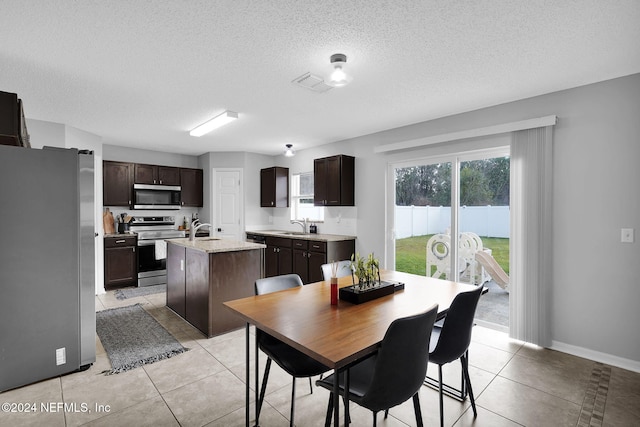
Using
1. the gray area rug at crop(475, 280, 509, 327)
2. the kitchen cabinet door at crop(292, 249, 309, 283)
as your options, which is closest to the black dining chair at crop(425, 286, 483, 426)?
the gray area rug at crop(475, 280, 509, 327)

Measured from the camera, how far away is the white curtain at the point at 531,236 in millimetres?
3043

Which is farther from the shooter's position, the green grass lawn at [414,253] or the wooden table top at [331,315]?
the green grass lawn at [414,253]

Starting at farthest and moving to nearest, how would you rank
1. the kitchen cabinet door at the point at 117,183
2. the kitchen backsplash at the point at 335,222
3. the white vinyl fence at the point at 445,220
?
1. the kitchen cabinet door at the point at 117,183
2. the kitchen backsplash at the point at 335,222
3. the white vinyl fence at the point at 445,220

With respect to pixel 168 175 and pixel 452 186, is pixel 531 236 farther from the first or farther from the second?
pixel 168 175

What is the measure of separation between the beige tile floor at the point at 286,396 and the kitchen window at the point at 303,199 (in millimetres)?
3285

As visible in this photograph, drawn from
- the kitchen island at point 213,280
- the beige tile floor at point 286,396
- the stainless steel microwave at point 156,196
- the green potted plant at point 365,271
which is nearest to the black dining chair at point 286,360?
the beige tile floor at point 286,396

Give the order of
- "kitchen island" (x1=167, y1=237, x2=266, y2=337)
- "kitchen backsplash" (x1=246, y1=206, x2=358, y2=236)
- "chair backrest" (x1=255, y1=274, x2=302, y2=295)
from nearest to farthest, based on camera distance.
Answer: "chair backrest" (x1=255, y1=274, x2=302, y2=295)
"kitchen island" (x1=167, y1=237, x2=266, y2=337)
"kitchen backsplash" (x1=246, y1=206, x2=358, y2=236)

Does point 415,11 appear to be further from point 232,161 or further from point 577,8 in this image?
point 232,161

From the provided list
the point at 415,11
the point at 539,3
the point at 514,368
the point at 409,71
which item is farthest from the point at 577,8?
the point at 514,368

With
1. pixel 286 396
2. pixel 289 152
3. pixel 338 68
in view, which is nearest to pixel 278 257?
pixel 289 152

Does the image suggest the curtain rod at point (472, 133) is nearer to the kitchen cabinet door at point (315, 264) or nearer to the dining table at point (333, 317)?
the kitchen cabinet door at point (315, 264)

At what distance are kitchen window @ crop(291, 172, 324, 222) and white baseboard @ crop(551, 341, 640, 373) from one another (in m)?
3.73

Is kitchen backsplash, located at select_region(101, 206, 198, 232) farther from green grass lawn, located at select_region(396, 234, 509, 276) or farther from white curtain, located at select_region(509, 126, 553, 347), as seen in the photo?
white curtain, located at select_region(509, 126, 553, 347)

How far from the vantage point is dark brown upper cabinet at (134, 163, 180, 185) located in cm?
570
